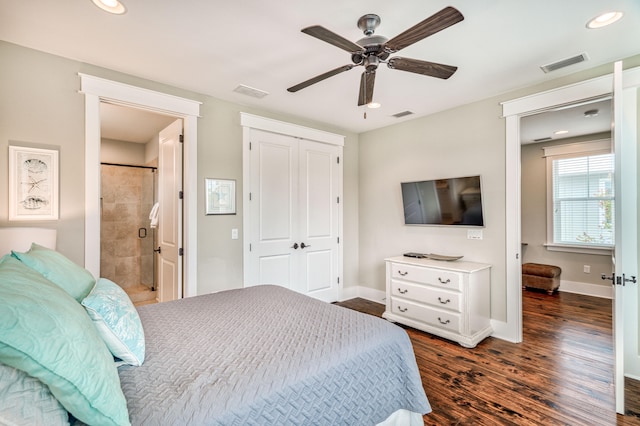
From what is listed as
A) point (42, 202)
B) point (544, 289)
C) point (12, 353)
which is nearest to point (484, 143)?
point (544, 289)

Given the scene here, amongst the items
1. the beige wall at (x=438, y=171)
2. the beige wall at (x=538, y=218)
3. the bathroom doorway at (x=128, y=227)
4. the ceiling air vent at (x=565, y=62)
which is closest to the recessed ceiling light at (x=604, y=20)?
the ceiling air vent at (x=565, y=62)

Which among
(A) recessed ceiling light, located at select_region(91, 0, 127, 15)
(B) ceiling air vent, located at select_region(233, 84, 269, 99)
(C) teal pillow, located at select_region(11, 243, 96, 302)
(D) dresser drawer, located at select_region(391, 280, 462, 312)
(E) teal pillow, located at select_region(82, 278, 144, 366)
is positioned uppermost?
(B) ceiling air vent, located at select_region(233, 84, 269, 99)

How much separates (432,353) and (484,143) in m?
2.35

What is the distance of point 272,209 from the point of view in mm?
3861

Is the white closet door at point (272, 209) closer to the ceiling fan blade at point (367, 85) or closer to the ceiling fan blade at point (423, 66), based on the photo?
the ceiling fan blade at point (367, 85)

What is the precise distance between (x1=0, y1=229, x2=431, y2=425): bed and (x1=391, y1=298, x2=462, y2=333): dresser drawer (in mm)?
1664

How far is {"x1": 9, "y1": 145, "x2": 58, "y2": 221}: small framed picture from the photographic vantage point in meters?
2.29

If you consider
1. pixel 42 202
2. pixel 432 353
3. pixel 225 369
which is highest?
pixel 42 202

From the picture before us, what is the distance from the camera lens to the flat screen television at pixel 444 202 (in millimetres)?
3494

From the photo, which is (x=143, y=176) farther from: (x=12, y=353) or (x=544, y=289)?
(x=544, y=289)

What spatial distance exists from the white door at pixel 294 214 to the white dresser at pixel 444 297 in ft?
3.53

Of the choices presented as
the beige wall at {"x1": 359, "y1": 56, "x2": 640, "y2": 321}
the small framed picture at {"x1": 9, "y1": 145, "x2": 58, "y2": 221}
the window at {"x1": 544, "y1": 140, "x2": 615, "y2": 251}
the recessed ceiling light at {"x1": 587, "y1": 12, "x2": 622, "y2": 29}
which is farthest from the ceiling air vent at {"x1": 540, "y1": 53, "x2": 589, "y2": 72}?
the small framed picture at {"x1": 9, "y1": 145, "x2": 58, "y2": 221}

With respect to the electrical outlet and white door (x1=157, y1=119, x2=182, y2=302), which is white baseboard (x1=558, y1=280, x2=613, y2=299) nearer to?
the electrical outlet

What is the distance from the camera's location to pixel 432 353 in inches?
116
